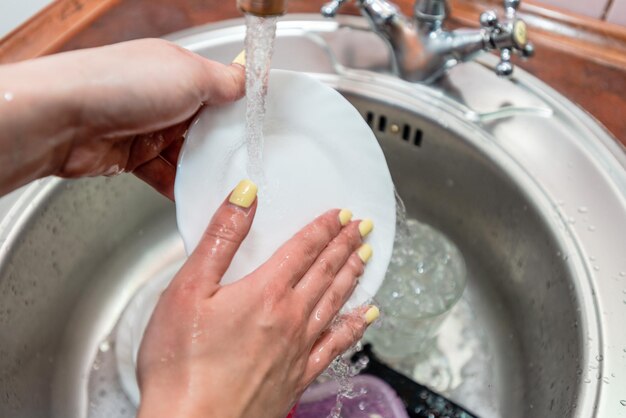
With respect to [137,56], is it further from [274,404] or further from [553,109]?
[553,109]

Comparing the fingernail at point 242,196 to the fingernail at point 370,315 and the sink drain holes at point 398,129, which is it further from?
the sink drain holes at point 398,129

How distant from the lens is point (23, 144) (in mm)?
458

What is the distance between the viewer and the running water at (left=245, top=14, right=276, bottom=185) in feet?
1.51

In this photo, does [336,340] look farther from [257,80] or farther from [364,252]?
[257,80]

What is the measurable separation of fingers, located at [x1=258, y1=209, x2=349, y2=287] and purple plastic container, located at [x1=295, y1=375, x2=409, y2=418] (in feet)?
0.74

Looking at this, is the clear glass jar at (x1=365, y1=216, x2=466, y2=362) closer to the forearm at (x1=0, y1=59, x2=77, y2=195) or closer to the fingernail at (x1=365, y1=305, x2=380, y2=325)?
the fingernail at (x1=365, y1=305, x2=380, y2=325)

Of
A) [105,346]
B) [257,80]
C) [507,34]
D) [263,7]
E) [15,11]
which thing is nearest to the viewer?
[263,7]

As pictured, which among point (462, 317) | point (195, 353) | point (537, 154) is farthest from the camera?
point (462, 317)

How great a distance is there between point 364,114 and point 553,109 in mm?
235

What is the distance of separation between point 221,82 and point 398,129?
1.05 feet

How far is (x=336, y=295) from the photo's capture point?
0.54 meters

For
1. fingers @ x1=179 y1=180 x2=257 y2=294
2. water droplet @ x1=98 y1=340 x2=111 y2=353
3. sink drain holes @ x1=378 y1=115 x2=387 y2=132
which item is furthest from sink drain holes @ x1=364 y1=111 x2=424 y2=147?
water droplet @ x1=98 y1=340 x2=111 y2=353

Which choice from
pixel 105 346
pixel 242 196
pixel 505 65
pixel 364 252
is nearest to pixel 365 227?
pixel 364 252

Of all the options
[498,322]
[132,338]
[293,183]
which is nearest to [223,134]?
[293,183]
